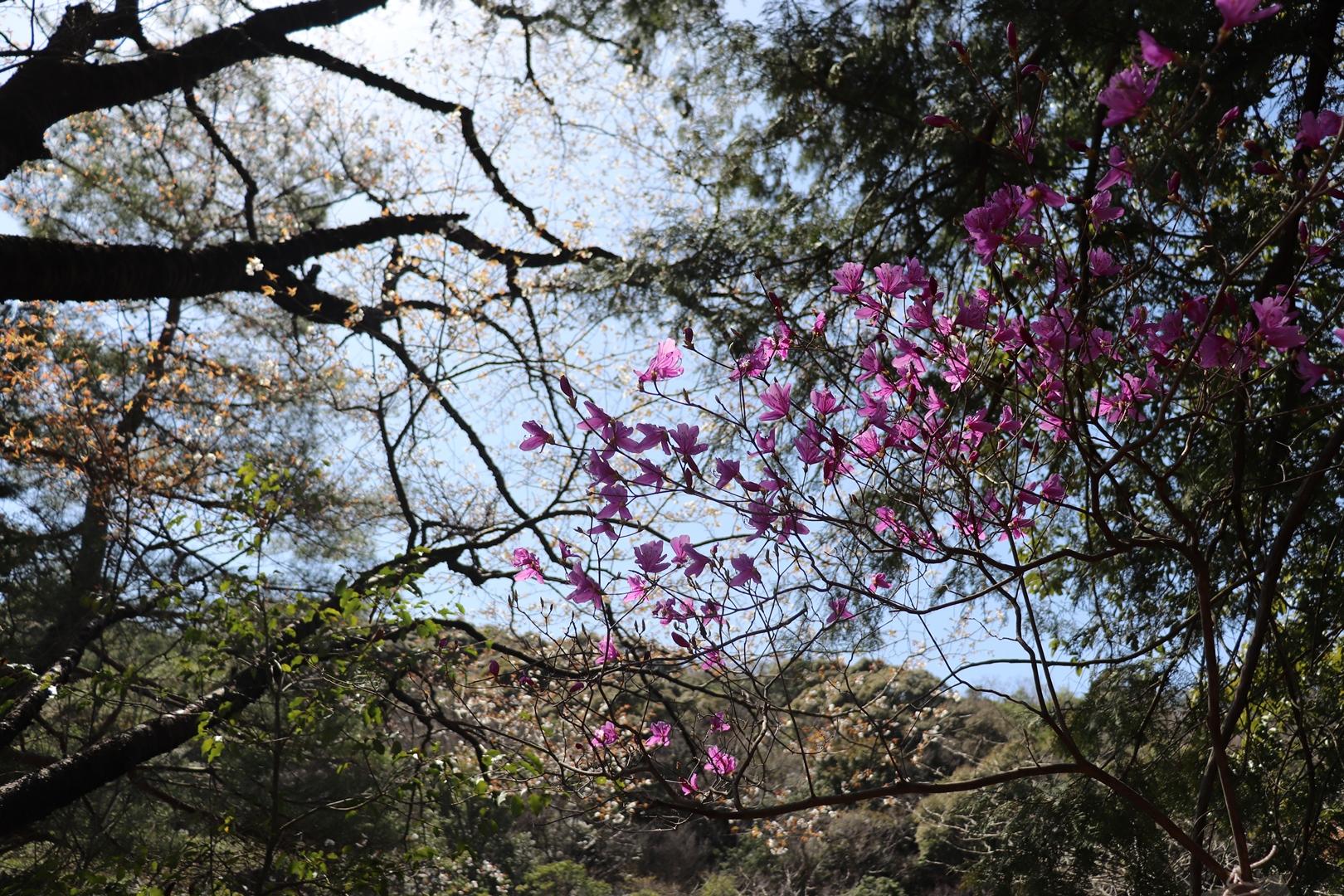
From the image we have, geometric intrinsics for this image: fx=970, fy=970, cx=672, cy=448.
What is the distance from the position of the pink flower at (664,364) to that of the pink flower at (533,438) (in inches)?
5.6

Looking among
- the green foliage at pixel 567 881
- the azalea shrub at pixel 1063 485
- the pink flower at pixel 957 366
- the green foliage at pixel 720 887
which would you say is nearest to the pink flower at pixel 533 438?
the azalea shrub at pixel 1063 485

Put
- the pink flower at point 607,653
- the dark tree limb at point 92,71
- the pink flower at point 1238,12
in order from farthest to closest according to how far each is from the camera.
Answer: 1. the dark tree limb at point 92,71
2. the pink flower at point 607,653
3. the pink flower at point 1238,12

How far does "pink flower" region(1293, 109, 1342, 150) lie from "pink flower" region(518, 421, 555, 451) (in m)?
0.89

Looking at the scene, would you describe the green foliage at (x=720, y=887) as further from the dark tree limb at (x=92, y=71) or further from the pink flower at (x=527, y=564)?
the pink flower at (x=527, y=564)

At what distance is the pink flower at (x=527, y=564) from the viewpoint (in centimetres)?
151

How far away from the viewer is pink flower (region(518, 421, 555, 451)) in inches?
48.8

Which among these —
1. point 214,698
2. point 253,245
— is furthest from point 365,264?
point 214,698

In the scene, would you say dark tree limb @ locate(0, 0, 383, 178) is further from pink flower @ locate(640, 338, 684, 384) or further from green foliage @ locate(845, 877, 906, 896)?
green foliage @ locate(845, 877, 906, 896)

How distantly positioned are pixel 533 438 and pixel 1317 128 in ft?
3.06

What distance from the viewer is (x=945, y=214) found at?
8.91ft

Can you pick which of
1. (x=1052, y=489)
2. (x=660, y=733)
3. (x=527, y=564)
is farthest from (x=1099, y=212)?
(x=660, y=733)

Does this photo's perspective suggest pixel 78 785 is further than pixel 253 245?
No

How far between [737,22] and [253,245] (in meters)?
2.11

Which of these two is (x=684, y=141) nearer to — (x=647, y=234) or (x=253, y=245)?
(x=647, y=234)
